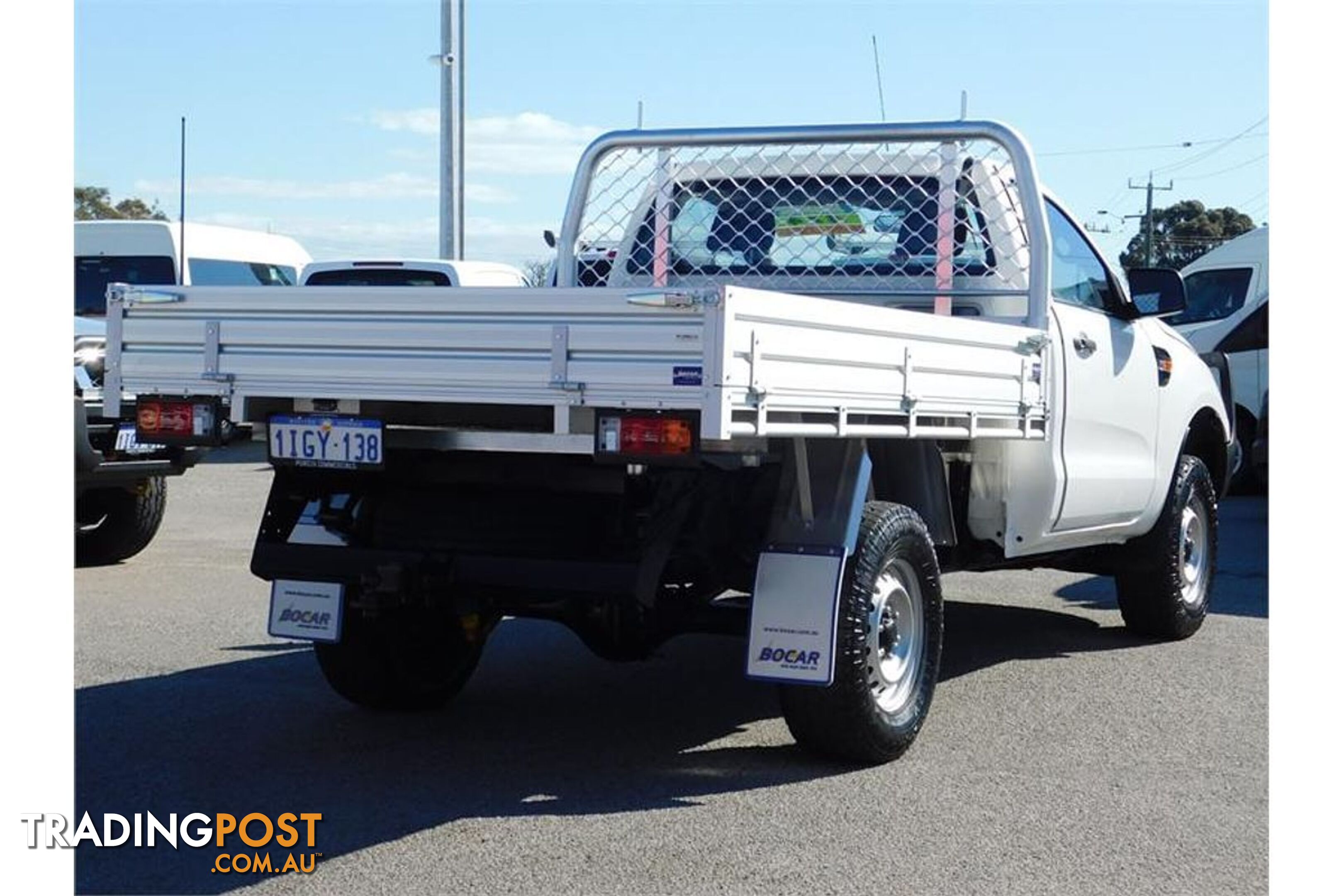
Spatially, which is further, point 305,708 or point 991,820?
point 305,708

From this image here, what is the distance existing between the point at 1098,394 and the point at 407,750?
338 cm

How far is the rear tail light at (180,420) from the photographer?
582 centimetres

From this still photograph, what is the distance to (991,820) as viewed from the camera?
548 cm

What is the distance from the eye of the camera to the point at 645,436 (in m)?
5.15

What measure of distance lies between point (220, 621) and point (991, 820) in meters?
4.72

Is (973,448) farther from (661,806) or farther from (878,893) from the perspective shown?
(878,893)

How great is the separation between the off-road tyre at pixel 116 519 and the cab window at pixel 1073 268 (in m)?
5.75

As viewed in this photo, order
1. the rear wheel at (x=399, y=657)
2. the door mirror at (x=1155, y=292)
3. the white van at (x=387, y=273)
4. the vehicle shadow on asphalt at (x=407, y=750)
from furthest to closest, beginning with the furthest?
the white van at (x=387, y=273) → the door mirror at (x=1155, y=292) → the rear wheel at (x=399, y=657) → the vehicle shadow on asphalt at (x=407, y=750)

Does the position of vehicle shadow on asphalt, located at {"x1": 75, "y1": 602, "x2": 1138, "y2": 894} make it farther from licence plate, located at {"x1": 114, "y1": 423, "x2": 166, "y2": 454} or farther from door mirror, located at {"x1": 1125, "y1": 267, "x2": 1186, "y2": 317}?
door mirror, located at {"x1": 1125, "y1": 267, "x2": 1186, "y2": 317}

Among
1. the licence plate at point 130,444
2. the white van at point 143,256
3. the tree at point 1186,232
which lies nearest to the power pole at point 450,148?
the white van at point 143,256

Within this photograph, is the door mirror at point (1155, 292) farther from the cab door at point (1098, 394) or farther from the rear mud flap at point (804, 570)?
the rear mud flap at point (804, 570)

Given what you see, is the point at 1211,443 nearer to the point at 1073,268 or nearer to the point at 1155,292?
the point at 1155,292

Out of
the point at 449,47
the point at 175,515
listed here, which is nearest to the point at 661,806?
the point at 175,515

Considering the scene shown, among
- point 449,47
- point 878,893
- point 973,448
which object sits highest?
point 449,47
